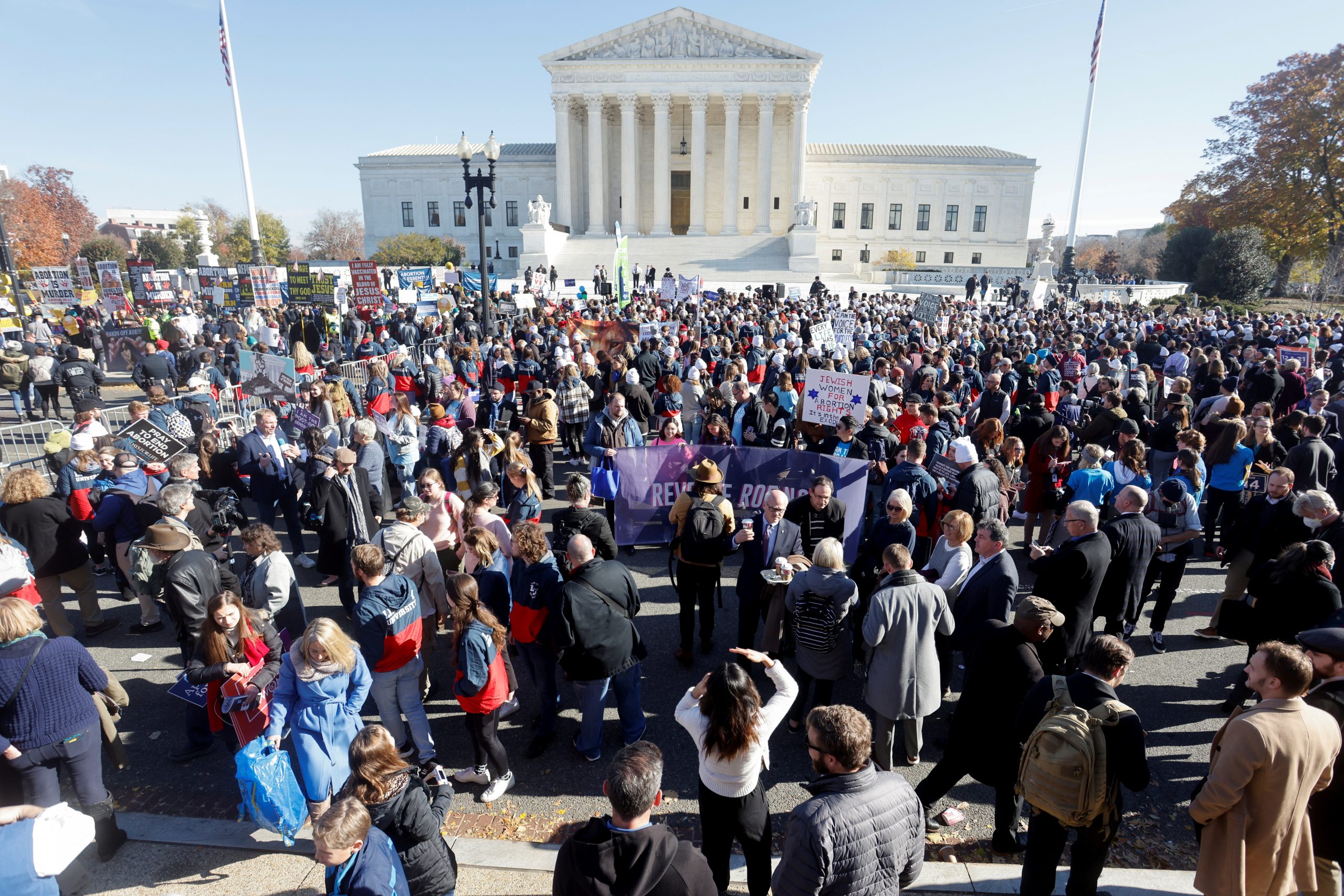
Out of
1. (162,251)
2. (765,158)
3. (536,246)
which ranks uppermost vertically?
(765,158)

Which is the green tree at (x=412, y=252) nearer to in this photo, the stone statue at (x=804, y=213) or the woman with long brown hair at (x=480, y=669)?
the stone statue at (x=804, y=213)

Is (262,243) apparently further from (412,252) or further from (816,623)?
(816,623)

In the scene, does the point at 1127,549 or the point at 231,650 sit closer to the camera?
the point at 231,650

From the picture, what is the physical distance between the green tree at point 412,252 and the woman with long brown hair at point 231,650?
58067 millimetres

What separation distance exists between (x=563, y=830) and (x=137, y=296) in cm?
2886

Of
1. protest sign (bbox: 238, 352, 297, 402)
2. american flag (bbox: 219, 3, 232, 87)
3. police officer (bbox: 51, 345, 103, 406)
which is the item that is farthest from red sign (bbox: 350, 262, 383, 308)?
american flag (bbox: 219, 3, 232, 87)

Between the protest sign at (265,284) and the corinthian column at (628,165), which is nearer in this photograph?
the protest sign at (265,284)

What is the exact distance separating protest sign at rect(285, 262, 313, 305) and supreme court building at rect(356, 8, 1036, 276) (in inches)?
1318

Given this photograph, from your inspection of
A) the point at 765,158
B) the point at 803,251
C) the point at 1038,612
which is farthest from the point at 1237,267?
the point at 1038,612

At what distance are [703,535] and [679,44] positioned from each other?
60.1 meters

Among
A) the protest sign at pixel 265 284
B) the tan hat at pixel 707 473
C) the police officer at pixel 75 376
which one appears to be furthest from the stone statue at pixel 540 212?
the tan hat at pixel 707 473

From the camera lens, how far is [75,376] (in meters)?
15.4

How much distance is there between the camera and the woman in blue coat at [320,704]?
13.4 feet

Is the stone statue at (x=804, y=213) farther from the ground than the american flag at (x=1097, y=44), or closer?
closer
